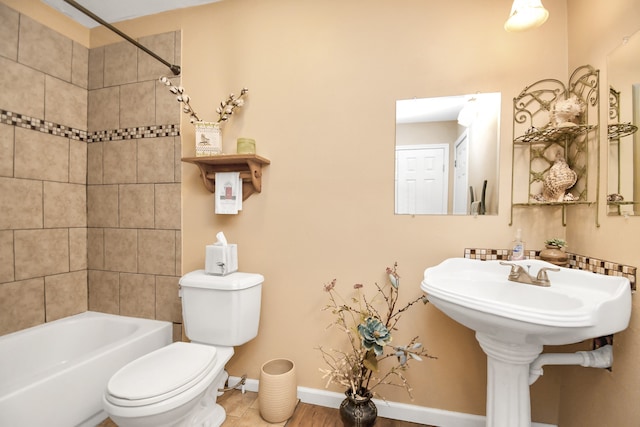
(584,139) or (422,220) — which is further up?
(584,139)

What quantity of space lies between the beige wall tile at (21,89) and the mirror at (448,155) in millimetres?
2209

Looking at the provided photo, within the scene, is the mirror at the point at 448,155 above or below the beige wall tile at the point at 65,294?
above

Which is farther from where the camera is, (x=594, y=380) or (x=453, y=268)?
(x=453, y=268)

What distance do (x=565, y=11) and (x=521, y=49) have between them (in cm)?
25

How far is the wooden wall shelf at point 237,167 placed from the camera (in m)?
1.57

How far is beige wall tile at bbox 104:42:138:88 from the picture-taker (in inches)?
74.0

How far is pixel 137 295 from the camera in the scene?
6.20ft

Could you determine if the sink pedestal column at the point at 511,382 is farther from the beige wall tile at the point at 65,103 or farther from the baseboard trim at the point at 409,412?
the beige wall tile at the point at 65,103

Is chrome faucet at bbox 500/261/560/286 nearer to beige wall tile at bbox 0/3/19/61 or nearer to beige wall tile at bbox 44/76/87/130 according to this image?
beige wall tile at bbox 44/76/87/130

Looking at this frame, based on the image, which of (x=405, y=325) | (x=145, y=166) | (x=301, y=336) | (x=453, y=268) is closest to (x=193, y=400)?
(x=301, y=336)

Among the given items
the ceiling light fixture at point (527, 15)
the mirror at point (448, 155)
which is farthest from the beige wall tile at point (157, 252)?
the ceiling light fixture at point (527, 15)

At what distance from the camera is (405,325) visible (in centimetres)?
150

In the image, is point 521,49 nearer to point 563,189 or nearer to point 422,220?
point 563,189

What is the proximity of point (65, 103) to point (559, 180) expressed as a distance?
9.69ft
